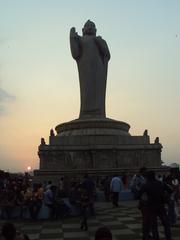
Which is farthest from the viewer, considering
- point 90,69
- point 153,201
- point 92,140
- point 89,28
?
point 89,28

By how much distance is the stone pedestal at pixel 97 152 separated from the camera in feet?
94.9

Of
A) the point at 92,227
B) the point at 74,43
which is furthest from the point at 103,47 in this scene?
the point at 92,227

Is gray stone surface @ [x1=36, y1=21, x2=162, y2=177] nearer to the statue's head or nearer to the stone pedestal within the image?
the stone pedestal

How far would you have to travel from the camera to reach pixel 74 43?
1286 inches

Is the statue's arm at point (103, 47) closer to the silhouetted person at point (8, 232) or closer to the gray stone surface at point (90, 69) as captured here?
the gray stone surface at point (90, 69)

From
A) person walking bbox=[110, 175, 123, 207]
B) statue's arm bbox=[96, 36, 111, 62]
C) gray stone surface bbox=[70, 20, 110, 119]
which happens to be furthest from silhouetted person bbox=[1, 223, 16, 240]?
statue's arm bbox=[96, 36, 111, 62]

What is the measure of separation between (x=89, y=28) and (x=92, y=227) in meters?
22.5

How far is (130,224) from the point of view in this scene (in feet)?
42.9

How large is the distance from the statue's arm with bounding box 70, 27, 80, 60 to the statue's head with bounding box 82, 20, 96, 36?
93 cm

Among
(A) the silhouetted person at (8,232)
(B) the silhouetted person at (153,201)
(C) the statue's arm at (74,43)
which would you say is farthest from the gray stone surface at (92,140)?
(A) the silhouetted person at (8,232)

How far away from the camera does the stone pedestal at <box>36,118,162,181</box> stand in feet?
94.9

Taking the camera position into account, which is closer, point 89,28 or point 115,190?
point 115,190

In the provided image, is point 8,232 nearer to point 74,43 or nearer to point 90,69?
point 90,69

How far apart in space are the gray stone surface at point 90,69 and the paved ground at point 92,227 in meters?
16.4
